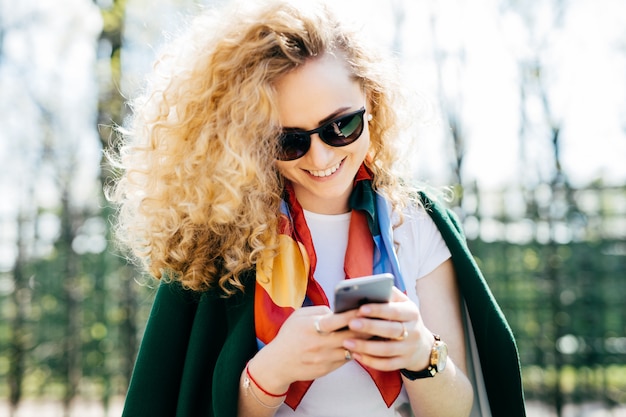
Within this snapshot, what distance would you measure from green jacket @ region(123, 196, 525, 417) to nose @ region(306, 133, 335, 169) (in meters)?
0.40

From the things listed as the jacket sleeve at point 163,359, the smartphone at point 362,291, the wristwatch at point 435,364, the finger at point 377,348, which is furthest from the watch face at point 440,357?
the jacket sleeve at point 163,359

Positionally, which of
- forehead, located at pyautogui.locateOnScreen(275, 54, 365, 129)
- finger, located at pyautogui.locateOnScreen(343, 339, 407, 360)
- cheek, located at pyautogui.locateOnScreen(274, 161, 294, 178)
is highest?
forehead, located at pyautogui.locateOnScreen(275, 54, 365, 129)

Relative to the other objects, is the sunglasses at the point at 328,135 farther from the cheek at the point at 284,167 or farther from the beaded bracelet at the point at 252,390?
the beaded bracelet at the point at 252,390

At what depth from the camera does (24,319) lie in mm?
6715

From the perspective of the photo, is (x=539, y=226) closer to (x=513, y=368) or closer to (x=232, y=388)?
(x=513, y=368)

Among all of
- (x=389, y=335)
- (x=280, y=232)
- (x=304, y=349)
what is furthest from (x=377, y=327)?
(x=280, y=232)

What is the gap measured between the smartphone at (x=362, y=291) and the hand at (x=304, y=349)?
68 mm

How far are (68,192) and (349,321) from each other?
5.62 metres

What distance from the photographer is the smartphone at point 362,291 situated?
4.81 ft

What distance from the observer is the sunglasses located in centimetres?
181

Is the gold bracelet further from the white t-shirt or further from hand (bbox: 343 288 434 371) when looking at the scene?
hand (bbox: 343 288 434 371)

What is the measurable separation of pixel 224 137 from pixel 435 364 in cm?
87

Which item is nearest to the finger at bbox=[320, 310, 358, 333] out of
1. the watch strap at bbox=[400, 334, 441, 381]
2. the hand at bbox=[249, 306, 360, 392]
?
the hand at bbox=[249, 306, 360, 392]

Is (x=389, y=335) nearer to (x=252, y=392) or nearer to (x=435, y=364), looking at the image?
(x=435, y=364)
